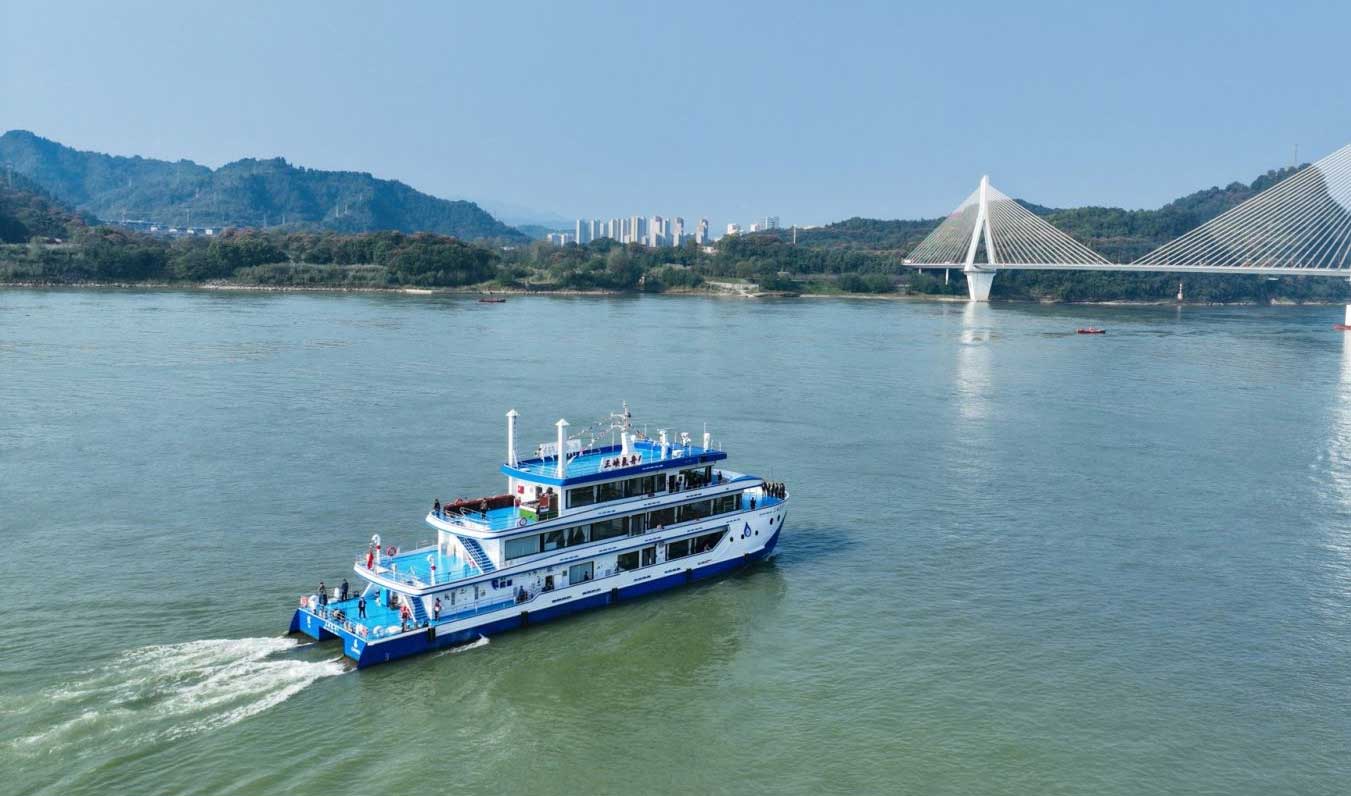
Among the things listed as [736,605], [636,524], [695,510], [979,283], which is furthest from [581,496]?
[979,283]

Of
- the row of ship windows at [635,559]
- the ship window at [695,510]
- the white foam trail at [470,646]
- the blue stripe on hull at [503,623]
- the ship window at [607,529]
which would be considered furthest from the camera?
the ship window at [695,510]

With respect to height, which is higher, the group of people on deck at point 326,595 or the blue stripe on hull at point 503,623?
the group of people on deck at point 326,595

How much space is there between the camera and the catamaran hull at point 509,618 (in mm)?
17547

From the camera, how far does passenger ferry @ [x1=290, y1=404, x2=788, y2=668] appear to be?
59.9ft

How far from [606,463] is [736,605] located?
12.4 ft

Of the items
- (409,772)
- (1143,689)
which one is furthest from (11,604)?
(1143,689)

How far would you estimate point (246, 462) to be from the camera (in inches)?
1184

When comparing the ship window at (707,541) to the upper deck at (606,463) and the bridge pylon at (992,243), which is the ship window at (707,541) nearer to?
the upper deck at (606,463)

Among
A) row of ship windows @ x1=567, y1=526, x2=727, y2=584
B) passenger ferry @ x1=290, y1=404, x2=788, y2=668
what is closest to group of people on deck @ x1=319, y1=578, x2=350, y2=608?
passenger ferry @ x1=290, y1=404, x2=788, y2=668

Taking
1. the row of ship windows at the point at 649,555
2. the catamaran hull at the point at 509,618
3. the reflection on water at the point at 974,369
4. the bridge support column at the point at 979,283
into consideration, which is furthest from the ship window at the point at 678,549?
the bridge support column at the point at 979,283

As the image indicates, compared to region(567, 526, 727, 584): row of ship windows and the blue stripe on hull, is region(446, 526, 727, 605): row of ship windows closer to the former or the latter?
region(567, 526, 727, 584): row of ship windows

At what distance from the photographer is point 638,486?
2148cm

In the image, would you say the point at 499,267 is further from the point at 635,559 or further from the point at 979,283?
the point at 635,559

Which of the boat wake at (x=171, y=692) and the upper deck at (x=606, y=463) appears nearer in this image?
the boat wake at (x=171, y=692)
